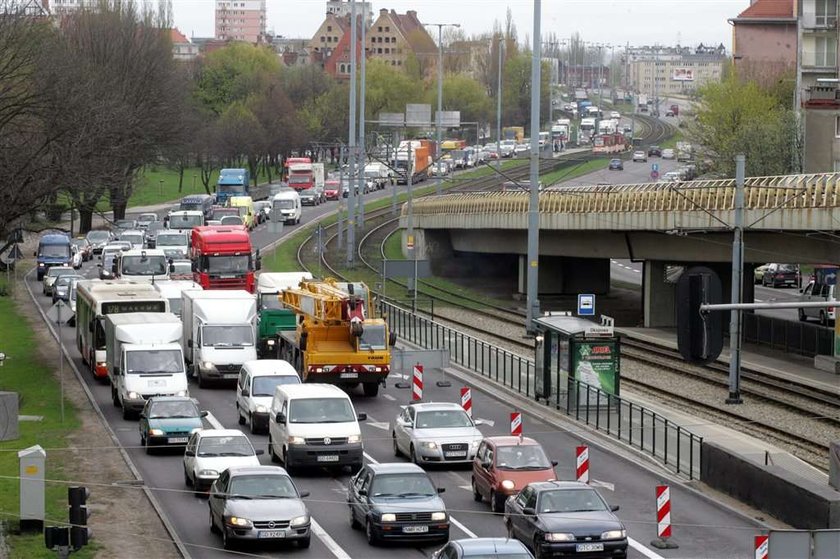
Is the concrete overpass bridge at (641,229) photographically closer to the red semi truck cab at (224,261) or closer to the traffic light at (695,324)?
the red semi truck cab at (224,261)

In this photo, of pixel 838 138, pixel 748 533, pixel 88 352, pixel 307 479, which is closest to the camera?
pixel 748 533

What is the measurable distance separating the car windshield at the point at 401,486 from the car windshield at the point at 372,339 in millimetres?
15033

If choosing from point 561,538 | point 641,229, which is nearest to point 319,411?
point 561,538

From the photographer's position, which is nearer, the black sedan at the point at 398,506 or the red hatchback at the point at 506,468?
the black sedan at the point at 398,506

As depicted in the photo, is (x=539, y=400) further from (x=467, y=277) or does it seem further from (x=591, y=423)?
(x=467, y=277)

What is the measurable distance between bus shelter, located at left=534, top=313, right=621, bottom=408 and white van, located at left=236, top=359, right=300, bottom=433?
22.8 feet

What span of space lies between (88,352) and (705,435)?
19.9 m

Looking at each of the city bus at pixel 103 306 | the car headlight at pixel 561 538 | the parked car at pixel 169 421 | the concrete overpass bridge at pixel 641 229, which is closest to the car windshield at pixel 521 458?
the car headlight at pixel 561 538

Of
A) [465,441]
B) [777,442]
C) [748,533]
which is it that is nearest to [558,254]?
[777,442]

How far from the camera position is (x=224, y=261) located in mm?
57594

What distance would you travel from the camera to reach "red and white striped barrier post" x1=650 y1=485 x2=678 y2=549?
24.9 meters

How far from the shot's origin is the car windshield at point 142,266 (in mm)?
59750

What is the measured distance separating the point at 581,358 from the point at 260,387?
819 cm

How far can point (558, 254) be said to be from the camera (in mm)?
69500
